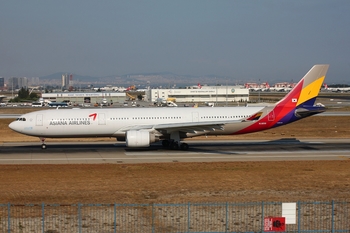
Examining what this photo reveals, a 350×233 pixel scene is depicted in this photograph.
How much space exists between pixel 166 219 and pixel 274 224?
5.08 metres

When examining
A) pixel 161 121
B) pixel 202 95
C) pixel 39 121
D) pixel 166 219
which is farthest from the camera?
pixel 202 95

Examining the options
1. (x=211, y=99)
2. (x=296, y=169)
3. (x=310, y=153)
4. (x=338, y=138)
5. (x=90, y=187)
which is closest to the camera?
(x=90, y=187)

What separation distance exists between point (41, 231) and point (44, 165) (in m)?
16.0

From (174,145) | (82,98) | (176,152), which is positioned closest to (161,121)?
(174,145)

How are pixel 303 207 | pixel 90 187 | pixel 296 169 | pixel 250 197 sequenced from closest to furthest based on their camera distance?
pixel 303 207, pixel 250 197, pixel 90 187, pixel 296 169

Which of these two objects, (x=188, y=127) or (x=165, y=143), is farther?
(x=165, y=143)

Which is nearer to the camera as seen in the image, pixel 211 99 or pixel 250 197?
pixel 250 197

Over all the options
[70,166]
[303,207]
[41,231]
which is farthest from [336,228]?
[70,166]

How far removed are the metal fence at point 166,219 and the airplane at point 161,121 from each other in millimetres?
17764

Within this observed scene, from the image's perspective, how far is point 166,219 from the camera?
61.4 feet

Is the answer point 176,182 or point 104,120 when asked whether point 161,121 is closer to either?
point 104,120

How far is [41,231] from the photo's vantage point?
667 inches

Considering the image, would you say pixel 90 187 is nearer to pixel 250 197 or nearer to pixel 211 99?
pixel 250 197

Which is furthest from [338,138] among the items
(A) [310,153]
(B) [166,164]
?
(B) [166,164]
